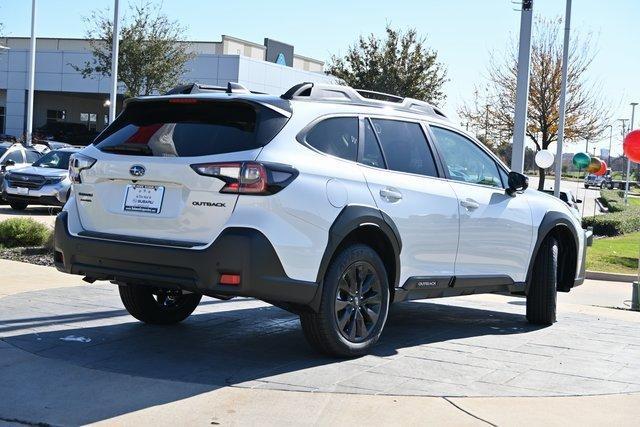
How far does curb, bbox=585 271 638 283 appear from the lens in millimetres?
14711

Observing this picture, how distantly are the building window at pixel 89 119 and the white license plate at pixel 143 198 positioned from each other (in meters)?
59.3

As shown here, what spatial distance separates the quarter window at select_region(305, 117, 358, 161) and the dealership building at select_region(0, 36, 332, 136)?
40419 millimetres

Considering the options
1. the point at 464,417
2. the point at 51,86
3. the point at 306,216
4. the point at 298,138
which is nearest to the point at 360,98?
the point at 298,138

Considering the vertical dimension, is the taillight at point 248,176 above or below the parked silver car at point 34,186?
above

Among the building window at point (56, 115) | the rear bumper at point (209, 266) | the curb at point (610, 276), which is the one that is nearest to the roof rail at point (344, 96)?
the rear bumper at point (209, 266)

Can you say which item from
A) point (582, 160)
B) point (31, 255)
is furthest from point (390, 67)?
point (31, 255)

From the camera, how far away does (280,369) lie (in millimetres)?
5770

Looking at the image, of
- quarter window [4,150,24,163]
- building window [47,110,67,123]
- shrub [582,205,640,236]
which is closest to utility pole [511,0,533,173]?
shrub [582,205,640,236]

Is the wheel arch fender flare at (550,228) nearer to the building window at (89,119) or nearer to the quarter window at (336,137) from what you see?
the quarter window at (336,137)

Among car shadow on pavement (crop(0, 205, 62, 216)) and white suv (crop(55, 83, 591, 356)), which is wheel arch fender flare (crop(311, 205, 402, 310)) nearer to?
white suv (crop(55, 83, 591, 356))

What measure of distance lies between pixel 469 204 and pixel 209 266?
8.48 feet

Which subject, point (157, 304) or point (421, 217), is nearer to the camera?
point (421, 217)

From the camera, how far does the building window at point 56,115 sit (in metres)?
60.7

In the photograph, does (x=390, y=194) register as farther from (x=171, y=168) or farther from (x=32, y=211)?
(x=32, y=211)
